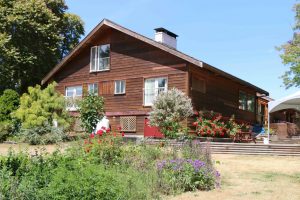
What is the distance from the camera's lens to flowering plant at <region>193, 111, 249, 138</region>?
2198 centimetres

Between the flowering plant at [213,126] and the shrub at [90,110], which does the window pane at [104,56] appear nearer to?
the shrub at [90,110]

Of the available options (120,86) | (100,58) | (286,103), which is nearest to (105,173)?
(286,103)

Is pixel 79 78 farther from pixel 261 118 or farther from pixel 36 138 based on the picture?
pixel 261 118

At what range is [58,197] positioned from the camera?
6.16m

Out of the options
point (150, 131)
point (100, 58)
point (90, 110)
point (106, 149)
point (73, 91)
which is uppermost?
point (100, 58)

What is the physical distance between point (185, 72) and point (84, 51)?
29.6 feet

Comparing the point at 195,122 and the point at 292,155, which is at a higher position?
the point at 195,122

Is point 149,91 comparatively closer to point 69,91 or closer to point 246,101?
point 69,91

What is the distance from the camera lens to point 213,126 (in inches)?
874

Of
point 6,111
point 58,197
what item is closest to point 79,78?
point 6,111

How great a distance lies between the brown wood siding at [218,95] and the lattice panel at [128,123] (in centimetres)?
404

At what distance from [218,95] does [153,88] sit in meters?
4.61

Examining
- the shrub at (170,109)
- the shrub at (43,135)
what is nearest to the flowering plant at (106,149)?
the shrub at (170,109)

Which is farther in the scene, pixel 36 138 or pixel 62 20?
pixel 62 20
